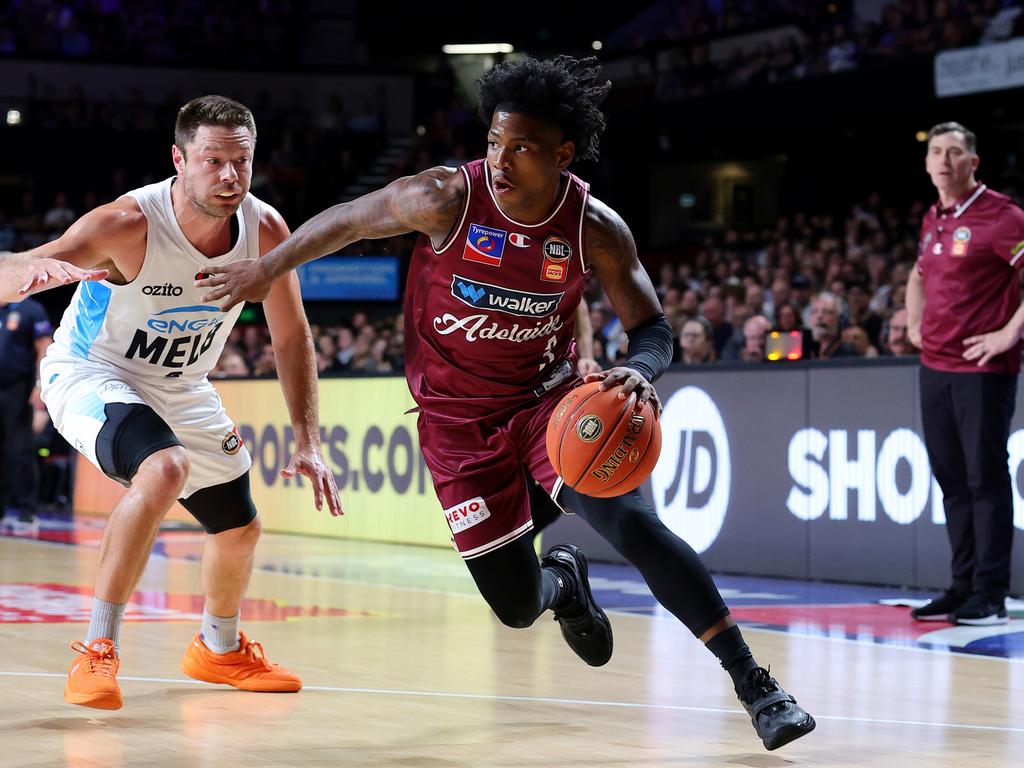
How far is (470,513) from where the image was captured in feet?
15.5

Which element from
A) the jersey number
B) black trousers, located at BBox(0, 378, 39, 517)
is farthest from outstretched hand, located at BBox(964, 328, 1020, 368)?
black trousers, located at BBox(0, 378, 39, 517)

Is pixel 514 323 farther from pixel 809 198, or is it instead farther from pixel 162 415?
pixel 809 198

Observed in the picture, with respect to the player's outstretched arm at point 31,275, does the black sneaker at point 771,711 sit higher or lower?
lower

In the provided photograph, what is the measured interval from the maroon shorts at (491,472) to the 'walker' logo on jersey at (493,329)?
0.73 ft

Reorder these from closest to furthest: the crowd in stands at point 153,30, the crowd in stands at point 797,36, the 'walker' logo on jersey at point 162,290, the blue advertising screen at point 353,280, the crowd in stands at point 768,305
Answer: the 'walker' logo on jersey at point 162,290, the crowd in stands at point 768,305, the crowd in stands at point 797,36, the blue advertising screen at point 353,280, the crowd in stands at point 153,30

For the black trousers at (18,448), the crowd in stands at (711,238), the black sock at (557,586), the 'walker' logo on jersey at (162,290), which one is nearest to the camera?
the black sock at (557,586)

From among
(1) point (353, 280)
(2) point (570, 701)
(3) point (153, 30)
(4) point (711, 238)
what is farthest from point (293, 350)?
(3) point (153, 30)

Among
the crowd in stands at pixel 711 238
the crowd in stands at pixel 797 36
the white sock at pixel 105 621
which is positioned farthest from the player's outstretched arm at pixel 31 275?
the crowd in stands at pixel 797 36

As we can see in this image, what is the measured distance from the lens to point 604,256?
4.60 meters

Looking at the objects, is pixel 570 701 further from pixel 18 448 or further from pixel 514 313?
pixel 18 448

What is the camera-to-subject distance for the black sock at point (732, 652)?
13.7 feet

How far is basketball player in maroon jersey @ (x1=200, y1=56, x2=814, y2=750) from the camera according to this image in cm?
428

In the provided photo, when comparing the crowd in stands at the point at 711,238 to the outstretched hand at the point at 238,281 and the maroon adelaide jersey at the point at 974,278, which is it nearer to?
the maroon adelaide jersey at the point at 974,278

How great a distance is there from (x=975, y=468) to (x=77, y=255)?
4.49 m
